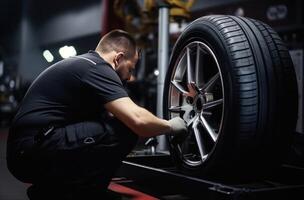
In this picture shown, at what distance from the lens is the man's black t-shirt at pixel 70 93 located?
5.78 feet

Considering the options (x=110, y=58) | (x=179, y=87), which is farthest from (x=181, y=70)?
(x=110, y=58)

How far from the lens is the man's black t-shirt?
69.3 inches

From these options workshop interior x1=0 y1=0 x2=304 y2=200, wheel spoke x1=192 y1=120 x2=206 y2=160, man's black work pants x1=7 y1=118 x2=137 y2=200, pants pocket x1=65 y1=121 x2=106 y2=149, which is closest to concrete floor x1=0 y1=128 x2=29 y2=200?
workshop interior x1=0 y1=0 x2=304 y2=200

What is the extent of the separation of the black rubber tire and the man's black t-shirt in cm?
46

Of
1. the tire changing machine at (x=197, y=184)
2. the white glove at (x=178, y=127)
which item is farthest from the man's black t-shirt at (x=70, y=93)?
the tire changing machine at (x=197, y=184)

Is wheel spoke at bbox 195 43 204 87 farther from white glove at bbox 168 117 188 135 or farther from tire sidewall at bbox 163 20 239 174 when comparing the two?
white glove at bbox 168 117 188 135

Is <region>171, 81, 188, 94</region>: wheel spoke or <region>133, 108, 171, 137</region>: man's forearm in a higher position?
<region>171, 81, 188, 94</region>: wheel spoke

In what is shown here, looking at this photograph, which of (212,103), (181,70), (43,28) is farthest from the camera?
(43,28)

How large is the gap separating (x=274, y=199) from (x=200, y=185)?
0.28 m

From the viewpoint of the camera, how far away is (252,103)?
1.63 metres

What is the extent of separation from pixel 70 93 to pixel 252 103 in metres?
0.79

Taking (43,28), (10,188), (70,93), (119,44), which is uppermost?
(43,28)

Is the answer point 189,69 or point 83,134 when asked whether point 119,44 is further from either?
point 83,134

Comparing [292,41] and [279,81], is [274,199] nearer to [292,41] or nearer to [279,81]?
[279,81]
